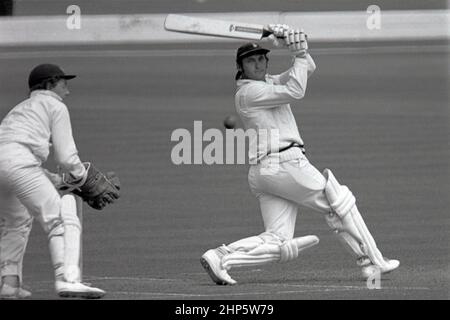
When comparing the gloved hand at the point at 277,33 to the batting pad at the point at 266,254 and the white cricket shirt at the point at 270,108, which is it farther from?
the batting pad at the point at 266,254

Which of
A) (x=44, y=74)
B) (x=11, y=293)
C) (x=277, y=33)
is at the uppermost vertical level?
(x=277, y=33)

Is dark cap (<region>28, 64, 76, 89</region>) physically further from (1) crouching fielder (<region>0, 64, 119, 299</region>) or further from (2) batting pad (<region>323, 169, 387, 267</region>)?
(2) batting pad (<region>323, 169, 387, 267</region>)

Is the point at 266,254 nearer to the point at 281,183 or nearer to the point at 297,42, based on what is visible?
the point at 281,183

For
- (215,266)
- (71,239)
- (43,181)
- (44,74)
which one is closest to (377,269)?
(215,266)

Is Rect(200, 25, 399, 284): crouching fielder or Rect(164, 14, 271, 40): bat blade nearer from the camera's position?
Rect(200, 25, 399, 284): crouching fielder

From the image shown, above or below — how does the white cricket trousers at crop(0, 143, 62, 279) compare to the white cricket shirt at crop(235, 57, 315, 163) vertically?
below

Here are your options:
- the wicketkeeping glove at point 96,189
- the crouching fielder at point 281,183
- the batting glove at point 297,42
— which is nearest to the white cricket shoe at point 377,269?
the crouching fielder at point 281,183

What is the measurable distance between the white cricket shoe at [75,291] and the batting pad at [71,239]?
37 mm

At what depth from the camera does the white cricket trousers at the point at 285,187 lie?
8.62 m

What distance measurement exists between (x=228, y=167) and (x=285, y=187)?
6.55m

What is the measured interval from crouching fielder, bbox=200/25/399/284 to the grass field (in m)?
0.21

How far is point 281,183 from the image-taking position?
863 cm

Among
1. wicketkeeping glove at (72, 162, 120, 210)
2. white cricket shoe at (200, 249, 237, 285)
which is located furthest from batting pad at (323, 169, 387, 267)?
wicketkeeping glove at (72, 162, 120, 210)

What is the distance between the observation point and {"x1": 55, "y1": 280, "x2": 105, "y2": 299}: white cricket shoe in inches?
302
